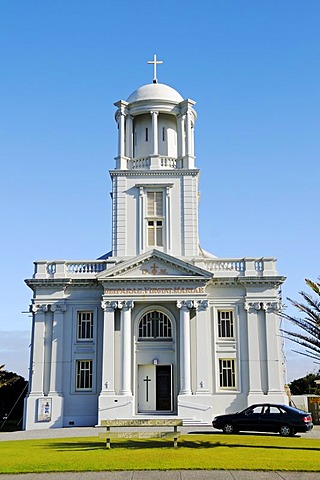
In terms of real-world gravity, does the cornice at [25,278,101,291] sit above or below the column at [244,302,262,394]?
above

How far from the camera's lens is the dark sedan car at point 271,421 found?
25.0 m

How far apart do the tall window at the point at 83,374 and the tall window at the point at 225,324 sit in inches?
309

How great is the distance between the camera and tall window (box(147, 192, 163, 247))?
36.9 metres

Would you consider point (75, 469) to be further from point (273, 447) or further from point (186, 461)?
point (273, 447)

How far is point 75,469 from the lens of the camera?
15.5 meters

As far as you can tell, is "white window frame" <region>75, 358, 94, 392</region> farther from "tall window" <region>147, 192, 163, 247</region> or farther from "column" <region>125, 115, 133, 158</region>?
"column" <region>125, 115, 133, 158</region>

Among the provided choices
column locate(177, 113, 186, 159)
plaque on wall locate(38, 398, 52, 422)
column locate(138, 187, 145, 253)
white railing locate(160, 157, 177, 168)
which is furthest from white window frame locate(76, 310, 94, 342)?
column locate(177, 113, 186, 159)

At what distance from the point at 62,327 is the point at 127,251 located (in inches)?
233

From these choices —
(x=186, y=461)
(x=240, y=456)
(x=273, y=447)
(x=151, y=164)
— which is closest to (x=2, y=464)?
(x=186, y=461)

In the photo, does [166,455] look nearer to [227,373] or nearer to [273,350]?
[227,373]

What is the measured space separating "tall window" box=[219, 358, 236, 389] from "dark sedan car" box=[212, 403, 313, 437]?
8.05 m

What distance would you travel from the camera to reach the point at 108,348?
110ft

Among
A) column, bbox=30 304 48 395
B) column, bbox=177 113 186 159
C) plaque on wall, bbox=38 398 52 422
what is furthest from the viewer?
column, bbox=177 113 186 159

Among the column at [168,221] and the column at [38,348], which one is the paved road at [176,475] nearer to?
the column at [38,348]
